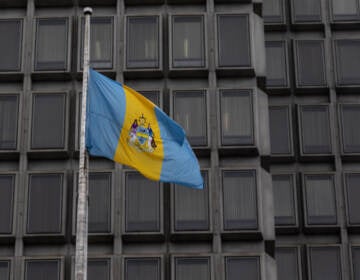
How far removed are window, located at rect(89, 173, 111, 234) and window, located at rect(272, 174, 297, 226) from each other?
9.01 m

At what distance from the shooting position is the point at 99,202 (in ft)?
107

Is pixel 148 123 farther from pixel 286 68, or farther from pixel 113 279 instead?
pixel 286 68

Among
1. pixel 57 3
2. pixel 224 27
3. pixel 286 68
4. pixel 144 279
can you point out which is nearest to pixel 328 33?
pixel 286 68

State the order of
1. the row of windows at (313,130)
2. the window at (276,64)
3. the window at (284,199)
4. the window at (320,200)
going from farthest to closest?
the window at (276,64) → the row of windows at (313,130) → the window at (284,199) → the window at (320,200)

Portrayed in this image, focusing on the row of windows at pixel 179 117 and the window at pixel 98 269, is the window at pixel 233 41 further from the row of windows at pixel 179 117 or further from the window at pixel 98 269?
the window at pixel 98 269

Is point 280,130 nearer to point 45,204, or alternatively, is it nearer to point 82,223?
point 45,204

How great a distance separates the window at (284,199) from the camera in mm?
37750

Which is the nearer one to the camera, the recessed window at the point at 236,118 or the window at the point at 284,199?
the recessed window at the point at 236,118

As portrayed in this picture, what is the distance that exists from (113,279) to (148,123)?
9244mm

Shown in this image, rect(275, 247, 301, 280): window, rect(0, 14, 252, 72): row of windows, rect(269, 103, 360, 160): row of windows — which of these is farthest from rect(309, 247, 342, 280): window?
rect(0, 14, 252, 72): row of windows

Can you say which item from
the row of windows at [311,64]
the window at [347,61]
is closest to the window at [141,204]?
the row of windows at [311,64]

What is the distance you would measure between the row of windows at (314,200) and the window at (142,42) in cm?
855

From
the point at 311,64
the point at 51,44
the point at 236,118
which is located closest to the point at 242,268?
the point at 236,118

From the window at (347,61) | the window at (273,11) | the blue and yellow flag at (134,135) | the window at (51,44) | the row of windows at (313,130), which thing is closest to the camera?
the blue and yellow flag at (134,135)
